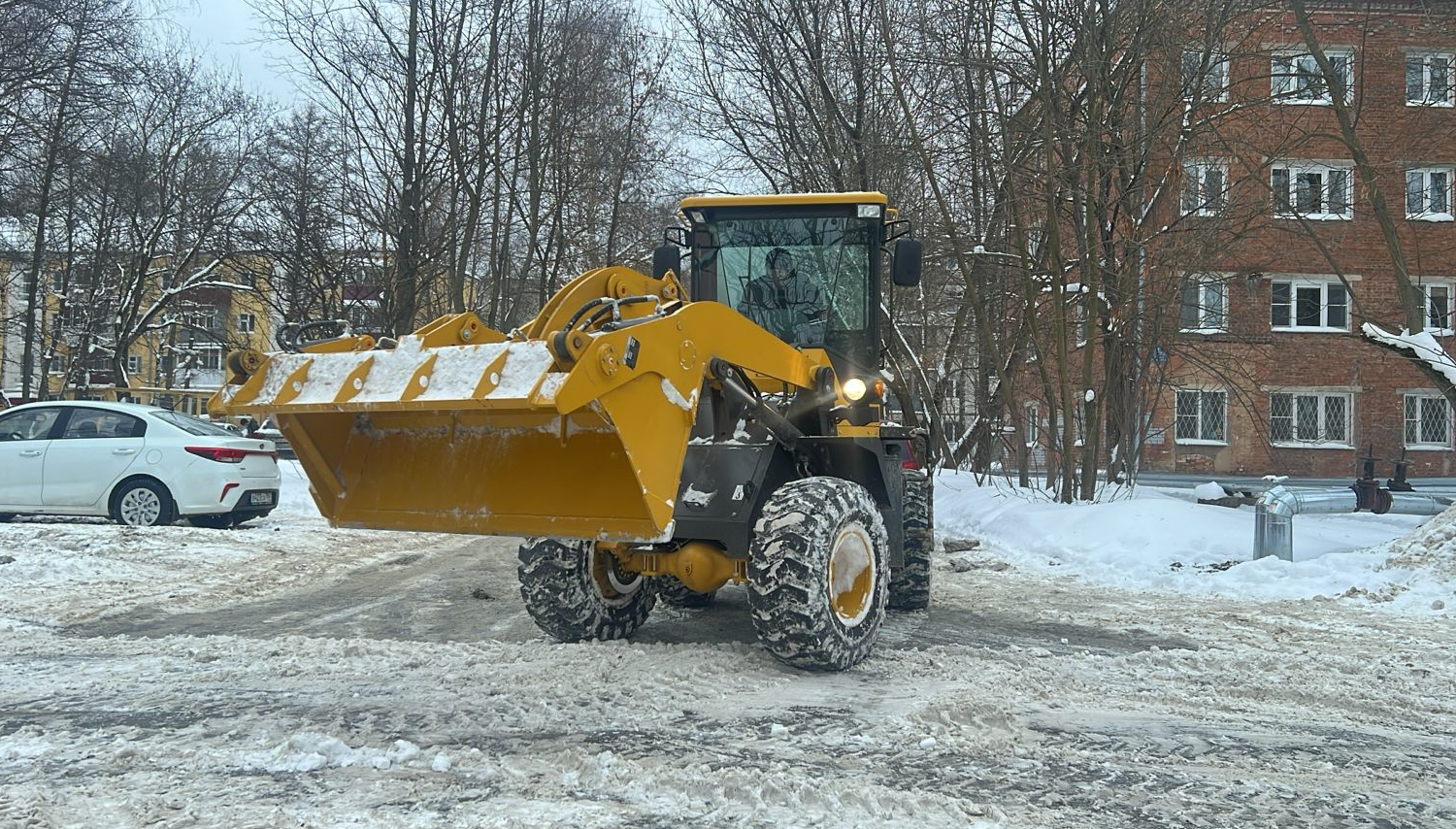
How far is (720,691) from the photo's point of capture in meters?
4.76

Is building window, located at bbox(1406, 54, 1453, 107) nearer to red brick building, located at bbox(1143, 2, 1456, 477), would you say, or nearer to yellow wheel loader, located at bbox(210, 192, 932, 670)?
red brick building, located at bbox(1143, 2, 1456, 477)

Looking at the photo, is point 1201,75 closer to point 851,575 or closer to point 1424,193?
point 1424,193

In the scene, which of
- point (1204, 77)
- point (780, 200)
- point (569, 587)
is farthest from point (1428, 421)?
point (569, 587)

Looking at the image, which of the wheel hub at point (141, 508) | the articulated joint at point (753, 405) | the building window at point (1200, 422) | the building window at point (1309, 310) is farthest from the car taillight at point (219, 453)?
the building window at point (1309, 310)

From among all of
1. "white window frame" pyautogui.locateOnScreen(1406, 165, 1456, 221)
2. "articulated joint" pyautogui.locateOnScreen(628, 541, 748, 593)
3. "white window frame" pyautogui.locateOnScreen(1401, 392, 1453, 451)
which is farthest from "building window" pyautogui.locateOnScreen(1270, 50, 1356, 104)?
"white window frame" pyautogui.locateOnScreen(1401, 392, 1453, 451)

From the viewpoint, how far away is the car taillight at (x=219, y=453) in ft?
37.1

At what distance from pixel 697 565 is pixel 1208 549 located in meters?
6.64

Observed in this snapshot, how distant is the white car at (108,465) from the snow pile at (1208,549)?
8.69 meters

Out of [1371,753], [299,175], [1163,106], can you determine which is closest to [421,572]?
[1371,753]

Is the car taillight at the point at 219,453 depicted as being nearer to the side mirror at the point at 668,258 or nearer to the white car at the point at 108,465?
the white car at the point at 108,465

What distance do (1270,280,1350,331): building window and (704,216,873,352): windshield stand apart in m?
21.9

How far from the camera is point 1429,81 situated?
1199cm

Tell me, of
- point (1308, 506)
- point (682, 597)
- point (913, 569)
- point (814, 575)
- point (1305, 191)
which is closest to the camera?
point (814, 575)

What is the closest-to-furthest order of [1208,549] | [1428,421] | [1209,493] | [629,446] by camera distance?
[629,446]
[1208,549]
[1209,493]
[1428,421]
